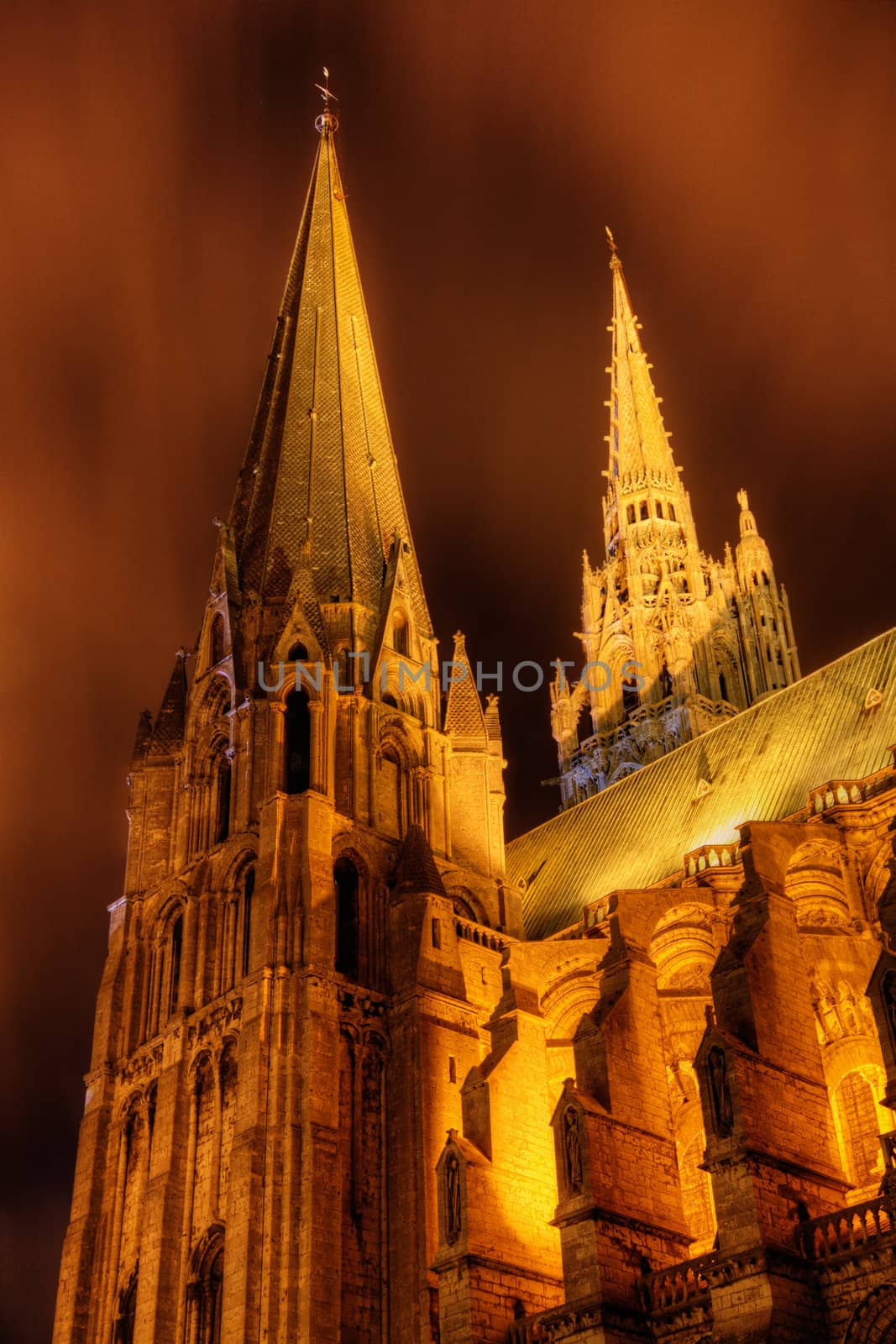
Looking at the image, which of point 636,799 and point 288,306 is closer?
point 636,799

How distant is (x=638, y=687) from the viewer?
53.0 metres

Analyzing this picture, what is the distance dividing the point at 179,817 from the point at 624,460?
99.2 feet

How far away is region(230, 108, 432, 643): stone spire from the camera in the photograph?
39375 millimetres

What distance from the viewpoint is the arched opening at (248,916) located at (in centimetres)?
3266

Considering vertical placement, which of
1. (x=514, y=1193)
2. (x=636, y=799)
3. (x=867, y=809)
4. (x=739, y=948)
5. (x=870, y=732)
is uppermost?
(x=636, y=799)

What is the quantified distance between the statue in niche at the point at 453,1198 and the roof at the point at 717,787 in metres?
10.2

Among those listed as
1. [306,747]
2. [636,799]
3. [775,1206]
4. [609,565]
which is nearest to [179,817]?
[306,747]

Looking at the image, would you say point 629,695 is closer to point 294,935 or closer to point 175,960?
point 175,960

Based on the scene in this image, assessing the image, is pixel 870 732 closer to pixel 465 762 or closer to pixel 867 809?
pixel 867 809

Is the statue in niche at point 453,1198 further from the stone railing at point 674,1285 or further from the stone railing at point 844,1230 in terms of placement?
the stone railing at point 844,1230

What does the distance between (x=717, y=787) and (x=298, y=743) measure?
9.43 meters

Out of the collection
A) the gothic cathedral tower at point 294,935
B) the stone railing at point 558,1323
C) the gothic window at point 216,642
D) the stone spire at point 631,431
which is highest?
the stone spire at point 631,431

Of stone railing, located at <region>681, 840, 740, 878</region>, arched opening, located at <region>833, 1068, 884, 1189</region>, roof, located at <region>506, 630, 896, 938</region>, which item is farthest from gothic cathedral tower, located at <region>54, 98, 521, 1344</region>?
arched opening, located at <region>833, 1068, 884, 1189</region>

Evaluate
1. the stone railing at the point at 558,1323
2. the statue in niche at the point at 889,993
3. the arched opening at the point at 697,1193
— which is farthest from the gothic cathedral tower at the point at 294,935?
the statue in niche at the point at 889,993
